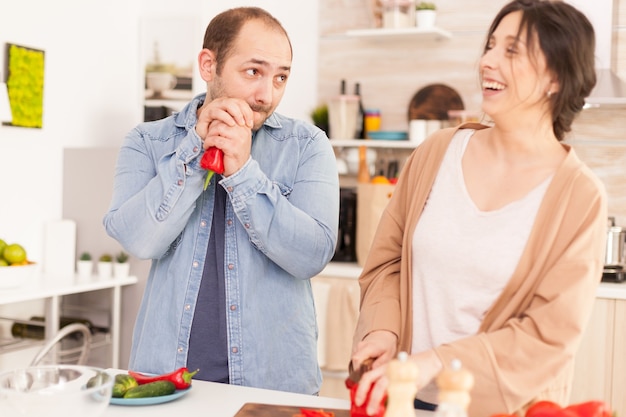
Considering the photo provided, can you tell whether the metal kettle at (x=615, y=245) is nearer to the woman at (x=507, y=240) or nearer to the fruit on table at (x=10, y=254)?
the woman at (x=507, y=240)

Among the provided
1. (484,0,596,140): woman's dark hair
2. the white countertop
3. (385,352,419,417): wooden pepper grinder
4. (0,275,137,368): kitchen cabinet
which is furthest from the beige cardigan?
(0,275,137,368): kitchen cabinet

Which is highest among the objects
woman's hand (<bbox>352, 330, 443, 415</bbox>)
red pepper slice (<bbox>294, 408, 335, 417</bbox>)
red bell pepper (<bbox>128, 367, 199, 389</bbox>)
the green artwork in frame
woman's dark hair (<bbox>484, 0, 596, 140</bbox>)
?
the green artwork in frame

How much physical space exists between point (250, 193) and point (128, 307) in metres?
2.40

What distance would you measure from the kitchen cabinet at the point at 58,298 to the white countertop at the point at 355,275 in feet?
3.05

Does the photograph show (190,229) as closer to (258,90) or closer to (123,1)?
(258,90)

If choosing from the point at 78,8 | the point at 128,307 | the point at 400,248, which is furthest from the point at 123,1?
Result: the point at 400,248

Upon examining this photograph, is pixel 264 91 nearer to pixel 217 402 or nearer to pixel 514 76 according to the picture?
pixel 514 76

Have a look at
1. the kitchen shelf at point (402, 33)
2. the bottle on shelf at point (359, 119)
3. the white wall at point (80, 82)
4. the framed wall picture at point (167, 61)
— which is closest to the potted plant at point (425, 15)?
the kitchen shelf at point (402, 33)

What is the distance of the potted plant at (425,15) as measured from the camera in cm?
383

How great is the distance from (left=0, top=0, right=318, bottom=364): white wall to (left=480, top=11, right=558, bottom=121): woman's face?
2.74 meters

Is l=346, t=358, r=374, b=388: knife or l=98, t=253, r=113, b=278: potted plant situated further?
l=98, t=253, r=113, b=278: potted plant

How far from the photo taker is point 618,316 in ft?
10.3

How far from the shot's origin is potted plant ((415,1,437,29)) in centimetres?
383

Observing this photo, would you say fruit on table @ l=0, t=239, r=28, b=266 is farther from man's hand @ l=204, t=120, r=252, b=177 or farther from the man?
man's hand @ l=204, t=120, r=252, b=177
